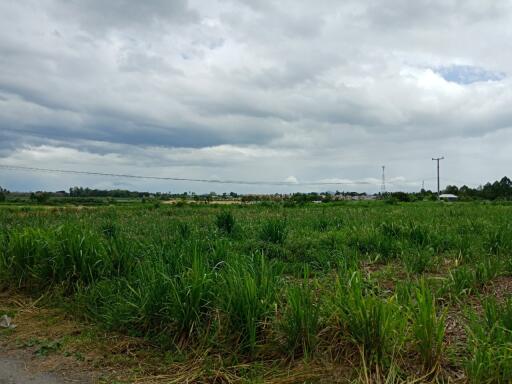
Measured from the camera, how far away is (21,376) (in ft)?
10.7

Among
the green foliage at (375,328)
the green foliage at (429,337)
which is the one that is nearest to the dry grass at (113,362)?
the green foliage at (375,328)

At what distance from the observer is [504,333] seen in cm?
282

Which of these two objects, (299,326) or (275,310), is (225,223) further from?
(299,326)

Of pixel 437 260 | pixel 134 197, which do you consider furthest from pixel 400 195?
pixel 437 260

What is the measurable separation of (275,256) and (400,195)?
50294 mm

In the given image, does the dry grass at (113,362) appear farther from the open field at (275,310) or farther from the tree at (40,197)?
the tree at (40,197)

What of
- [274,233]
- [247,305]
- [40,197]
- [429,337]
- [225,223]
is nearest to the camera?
[429,337]

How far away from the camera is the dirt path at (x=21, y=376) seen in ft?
10.4

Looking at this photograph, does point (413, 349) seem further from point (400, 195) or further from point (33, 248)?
point (400, 195)

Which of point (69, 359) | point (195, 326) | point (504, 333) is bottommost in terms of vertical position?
point (69, 359)

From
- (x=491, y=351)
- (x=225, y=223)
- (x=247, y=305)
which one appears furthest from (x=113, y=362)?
(x=225, y=223)

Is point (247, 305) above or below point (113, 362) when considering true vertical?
above

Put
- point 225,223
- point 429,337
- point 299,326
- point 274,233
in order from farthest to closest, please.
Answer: point 225,223, point 274,233, point 299,326, point 429,337

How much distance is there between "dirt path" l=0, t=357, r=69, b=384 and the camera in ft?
10.4
